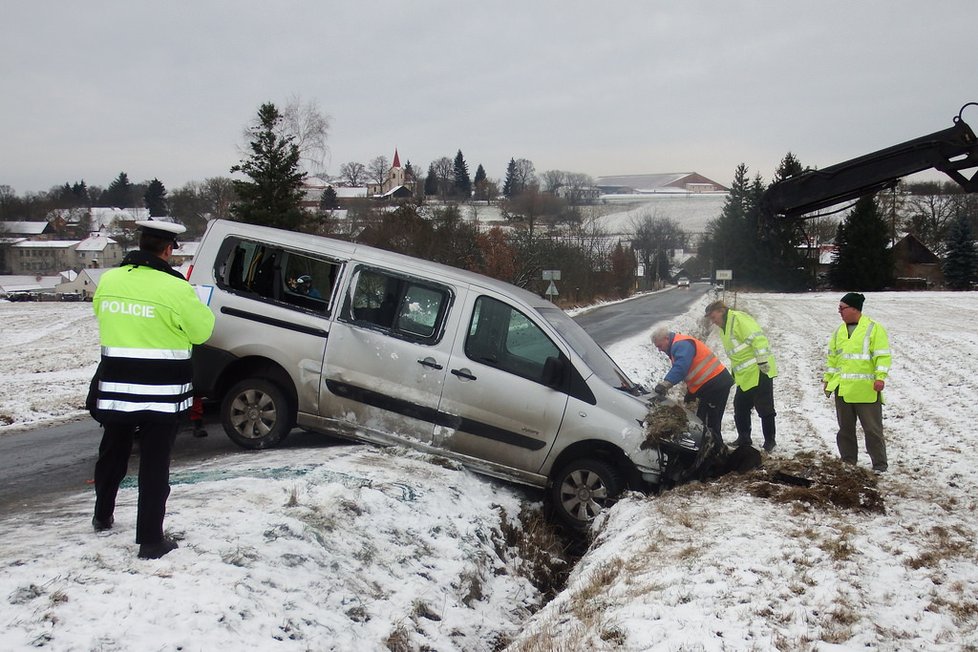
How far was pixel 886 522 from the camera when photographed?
5.65 meters

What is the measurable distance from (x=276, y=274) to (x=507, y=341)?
2.35 metres

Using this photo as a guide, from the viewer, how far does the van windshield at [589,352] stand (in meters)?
6.89

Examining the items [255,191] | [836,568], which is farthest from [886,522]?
[255,191]

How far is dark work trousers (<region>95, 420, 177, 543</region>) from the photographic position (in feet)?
13.0

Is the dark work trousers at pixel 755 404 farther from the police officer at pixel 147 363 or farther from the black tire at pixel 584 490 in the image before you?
the police officer at pixel 147 363

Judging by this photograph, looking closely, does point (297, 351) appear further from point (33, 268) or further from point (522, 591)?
point (33, 268)

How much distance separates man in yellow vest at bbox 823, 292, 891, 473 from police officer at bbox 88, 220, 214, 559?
647cm

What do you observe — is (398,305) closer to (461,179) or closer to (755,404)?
(755,404)

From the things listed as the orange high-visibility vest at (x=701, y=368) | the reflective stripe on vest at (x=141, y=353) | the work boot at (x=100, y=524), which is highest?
the reflective stripe on vest at (x=141, y=353)

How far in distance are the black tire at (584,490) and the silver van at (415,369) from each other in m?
0.01

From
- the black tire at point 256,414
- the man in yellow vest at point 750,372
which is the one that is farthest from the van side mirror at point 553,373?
the man in yellow vest at point 750,372

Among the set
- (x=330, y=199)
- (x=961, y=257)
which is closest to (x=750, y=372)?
(x=961, y=257)

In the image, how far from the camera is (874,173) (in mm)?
7637

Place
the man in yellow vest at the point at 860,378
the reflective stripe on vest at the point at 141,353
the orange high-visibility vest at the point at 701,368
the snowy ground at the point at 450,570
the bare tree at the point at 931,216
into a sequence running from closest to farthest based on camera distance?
1. the snowy ground at the point at 450,570
2. the reflective stripe on vest at the point at 141,353
3. the man in yellow vest at the point at 860,378
4. the orange high-visibility vest at the point at 701,368
5. the bare tree at the point at 931,216
